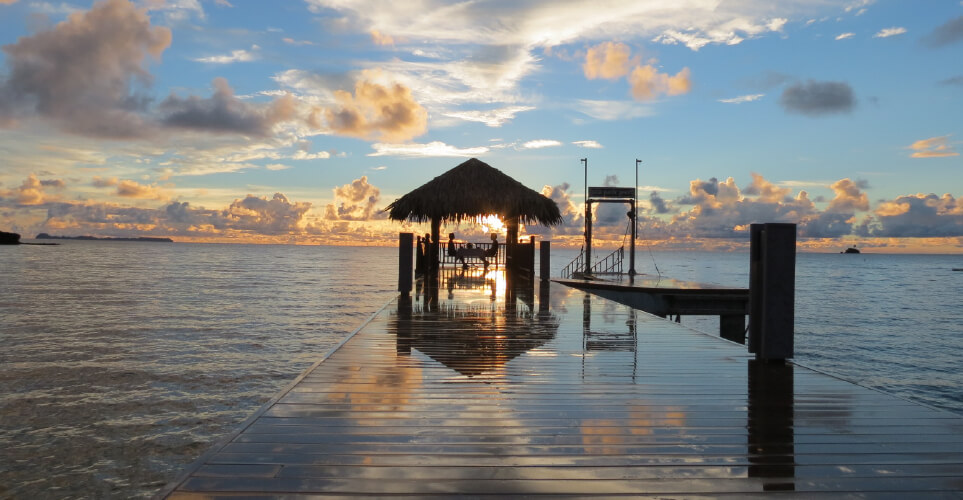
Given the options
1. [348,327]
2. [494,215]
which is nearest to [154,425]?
[348,327]

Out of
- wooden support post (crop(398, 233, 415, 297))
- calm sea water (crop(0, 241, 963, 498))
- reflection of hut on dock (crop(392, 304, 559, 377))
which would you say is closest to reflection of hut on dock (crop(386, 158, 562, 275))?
calm sea water (crop(0, 241, 963, 498))

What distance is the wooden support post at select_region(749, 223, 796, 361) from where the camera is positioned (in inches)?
199

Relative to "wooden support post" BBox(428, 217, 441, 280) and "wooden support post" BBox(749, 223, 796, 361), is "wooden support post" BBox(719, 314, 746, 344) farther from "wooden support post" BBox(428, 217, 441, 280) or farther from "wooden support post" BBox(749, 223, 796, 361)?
"wooden support post" BBox(749, 223, 796, 361)

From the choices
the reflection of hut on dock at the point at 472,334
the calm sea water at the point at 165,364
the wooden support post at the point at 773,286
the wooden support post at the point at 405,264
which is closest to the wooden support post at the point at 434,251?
the calm sea water at the point at 165,364

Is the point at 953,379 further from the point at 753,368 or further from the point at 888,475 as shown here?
the point at 888,475

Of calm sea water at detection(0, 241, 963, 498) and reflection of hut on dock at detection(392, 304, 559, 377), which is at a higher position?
reflection of hut on dock at detection(392, 304, 559, 377)

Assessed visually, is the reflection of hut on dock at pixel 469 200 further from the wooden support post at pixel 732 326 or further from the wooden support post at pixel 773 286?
the wooden support post at pixel 773 286

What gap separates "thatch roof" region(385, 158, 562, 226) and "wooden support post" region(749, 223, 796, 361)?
13673 millimetres

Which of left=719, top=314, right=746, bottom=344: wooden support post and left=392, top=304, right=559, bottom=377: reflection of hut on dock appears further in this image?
left=719, top=314, right=746, bottom=344: wooden support post

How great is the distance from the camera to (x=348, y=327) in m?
17.6

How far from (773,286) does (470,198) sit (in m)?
13.9

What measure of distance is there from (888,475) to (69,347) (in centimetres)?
1465

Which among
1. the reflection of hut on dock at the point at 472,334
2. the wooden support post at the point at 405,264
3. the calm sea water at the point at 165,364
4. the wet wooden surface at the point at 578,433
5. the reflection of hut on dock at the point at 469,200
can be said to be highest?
the reflection of hut on dock at the point at 469,200

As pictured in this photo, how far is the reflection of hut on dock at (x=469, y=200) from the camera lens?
18.6 m
